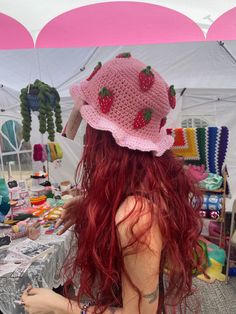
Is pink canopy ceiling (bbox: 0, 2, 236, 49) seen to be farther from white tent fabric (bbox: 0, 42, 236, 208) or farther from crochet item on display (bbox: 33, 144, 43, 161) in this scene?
white tent fabric (bbox: 0, 42, 236, 208)

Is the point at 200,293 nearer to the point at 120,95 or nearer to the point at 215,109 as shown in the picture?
the point at 120,95

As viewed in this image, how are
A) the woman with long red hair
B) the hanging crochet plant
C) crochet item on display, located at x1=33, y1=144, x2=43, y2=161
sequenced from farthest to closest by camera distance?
crochet item on display, located at x1=33, y1=144, x2=43, y2=161, the hanging crochet plant, the woman with long red hair

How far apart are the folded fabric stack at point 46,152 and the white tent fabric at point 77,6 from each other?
1548mm

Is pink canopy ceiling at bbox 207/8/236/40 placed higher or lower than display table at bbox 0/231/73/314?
higher

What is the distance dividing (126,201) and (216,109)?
13.1ft

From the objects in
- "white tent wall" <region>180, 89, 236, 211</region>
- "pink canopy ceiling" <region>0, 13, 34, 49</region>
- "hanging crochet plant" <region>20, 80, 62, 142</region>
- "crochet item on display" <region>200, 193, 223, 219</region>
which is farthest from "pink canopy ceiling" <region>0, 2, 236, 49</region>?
"white tent wall" <region>180, 89, 236, 211</region>

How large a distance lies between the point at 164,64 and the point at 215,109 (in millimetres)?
1024

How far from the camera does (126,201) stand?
58 cm

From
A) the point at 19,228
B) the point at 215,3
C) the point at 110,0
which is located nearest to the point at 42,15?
the point at 110,0

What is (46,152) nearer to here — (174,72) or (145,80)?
(174,72)

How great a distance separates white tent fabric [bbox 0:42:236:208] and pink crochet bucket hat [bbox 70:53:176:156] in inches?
128

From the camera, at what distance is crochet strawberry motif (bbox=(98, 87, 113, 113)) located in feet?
1.95

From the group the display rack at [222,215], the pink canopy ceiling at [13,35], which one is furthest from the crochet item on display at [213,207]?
the pink canopy ceiling at [13,35]

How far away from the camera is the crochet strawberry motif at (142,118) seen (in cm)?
61
